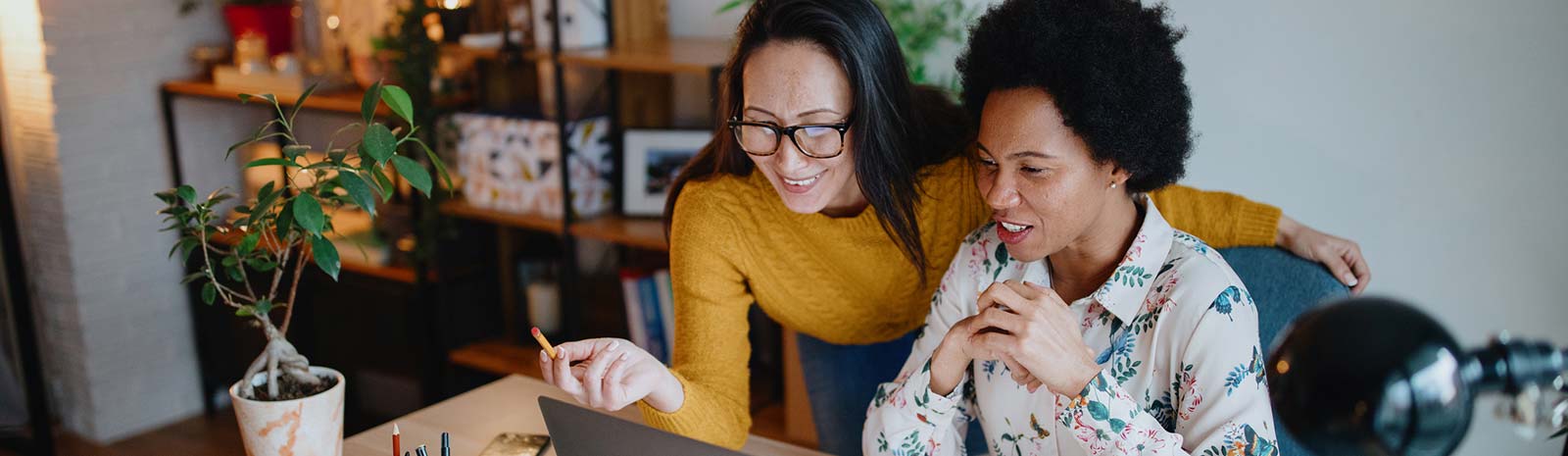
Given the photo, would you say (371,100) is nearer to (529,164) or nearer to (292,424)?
(292,424)

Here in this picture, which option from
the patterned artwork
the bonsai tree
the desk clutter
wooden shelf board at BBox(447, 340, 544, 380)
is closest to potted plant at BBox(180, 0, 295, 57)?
the patterned artwork

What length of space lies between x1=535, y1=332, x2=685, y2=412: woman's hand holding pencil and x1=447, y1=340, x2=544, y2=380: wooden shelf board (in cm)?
171

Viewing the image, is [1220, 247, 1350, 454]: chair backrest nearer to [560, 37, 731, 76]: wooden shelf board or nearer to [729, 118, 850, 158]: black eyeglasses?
[729, 118, 850, 158]: black eyeglasses

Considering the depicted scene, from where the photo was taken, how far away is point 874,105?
5.09ft

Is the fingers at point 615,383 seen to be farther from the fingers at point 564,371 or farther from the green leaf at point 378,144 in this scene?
the green leaf at point 378,144

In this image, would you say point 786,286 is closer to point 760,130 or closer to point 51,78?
point 760,130

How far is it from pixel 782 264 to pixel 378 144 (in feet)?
2.03

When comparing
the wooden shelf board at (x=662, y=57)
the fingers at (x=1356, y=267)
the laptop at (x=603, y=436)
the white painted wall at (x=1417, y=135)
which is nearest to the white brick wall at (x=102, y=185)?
the wooden shelf board at (x=662, y=57)

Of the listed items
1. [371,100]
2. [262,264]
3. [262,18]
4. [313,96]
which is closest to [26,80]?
[262,18]

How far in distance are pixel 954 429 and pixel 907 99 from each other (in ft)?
1.45

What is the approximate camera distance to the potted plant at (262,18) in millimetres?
3410

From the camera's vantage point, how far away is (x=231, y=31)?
11.7 ft

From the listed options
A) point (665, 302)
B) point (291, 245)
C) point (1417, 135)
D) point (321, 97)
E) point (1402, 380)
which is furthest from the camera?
point (321, 97)

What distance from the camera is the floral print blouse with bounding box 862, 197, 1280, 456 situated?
128 centimetres
